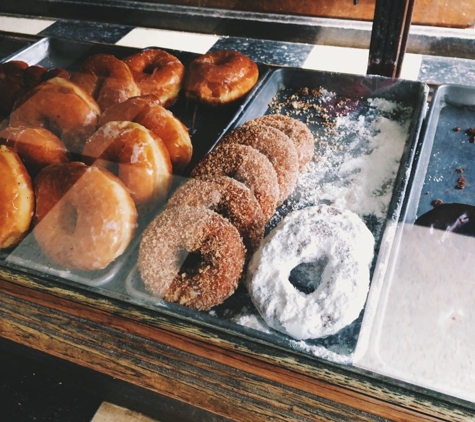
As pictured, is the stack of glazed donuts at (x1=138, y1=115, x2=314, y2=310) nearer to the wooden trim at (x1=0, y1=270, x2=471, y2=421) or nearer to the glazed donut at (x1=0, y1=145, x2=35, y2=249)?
the wooden trim at (x1=0, y1=270, x2=471, y2=421)

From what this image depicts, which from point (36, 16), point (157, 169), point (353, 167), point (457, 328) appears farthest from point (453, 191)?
point (36, 16)

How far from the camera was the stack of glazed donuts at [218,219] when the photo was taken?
1051 mm

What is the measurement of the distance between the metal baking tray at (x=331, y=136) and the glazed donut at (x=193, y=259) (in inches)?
1.3

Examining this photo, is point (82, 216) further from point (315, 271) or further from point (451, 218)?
point (451, 218)

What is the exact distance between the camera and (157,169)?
1.26 metres

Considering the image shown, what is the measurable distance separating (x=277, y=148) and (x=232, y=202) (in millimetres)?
268

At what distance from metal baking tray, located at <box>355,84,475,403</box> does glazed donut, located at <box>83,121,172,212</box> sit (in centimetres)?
60

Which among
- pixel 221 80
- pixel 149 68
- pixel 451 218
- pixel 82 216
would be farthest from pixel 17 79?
pixel 451 218

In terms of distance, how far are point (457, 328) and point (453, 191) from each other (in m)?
0.47

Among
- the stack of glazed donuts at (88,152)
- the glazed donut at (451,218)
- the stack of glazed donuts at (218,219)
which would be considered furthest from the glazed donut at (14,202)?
the glazed donut at (451,218)

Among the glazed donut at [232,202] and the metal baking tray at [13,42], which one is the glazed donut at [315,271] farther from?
the metal baking tray at [13,42]

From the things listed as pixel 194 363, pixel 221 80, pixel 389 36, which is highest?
pixel 389 36

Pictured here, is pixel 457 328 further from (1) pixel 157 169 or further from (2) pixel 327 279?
(1) pixel 157 169

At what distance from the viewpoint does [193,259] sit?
1.10 metres
